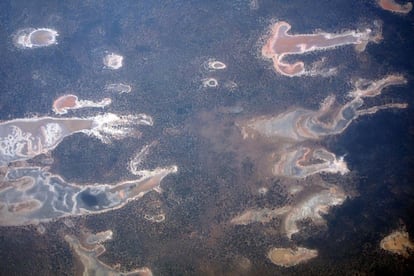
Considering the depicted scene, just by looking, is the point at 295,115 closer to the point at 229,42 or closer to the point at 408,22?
the point at 229,42

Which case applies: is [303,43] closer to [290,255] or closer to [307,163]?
[307,163]

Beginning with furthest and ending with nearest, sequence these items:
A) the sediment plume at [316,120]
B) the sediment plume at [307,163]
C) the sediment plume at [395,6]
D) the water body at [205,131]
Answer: the sediment plume at [395,6], the sediment plume at [316,120], the sediment plume at [307,163], the water body at [205,131]

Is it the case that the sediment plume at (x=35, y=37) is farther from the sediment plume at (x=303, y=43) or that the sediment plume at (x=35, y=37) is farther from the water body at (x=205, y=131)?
the sediment plume at (x=303, y=43)

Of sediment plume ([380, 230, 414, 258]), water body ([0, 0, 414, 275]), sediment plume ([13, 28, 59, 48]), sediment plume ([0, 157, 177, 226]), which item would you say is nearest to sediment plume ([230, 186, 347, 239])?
water body ([0, 0, 414, 275])

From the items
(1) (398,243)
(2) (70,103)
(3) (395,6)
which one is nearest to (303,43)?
(3) (395,6)

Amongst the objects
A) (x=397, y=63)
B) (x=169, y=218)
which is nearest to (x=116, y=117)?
(x=169, y=218)

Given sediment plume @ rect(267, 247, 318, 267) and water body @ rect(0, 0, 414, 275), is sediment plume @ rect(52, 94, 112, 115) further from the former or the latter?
sediment plume @ rect(267, 247, 318, 267)

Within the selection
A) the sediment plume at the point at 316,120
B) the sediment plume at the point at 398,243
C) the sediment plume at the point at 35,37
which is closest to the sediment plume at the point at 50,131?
the sediment plume at the point at 35,37

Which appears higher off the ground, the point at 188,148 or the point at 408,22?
the point at 408,22
